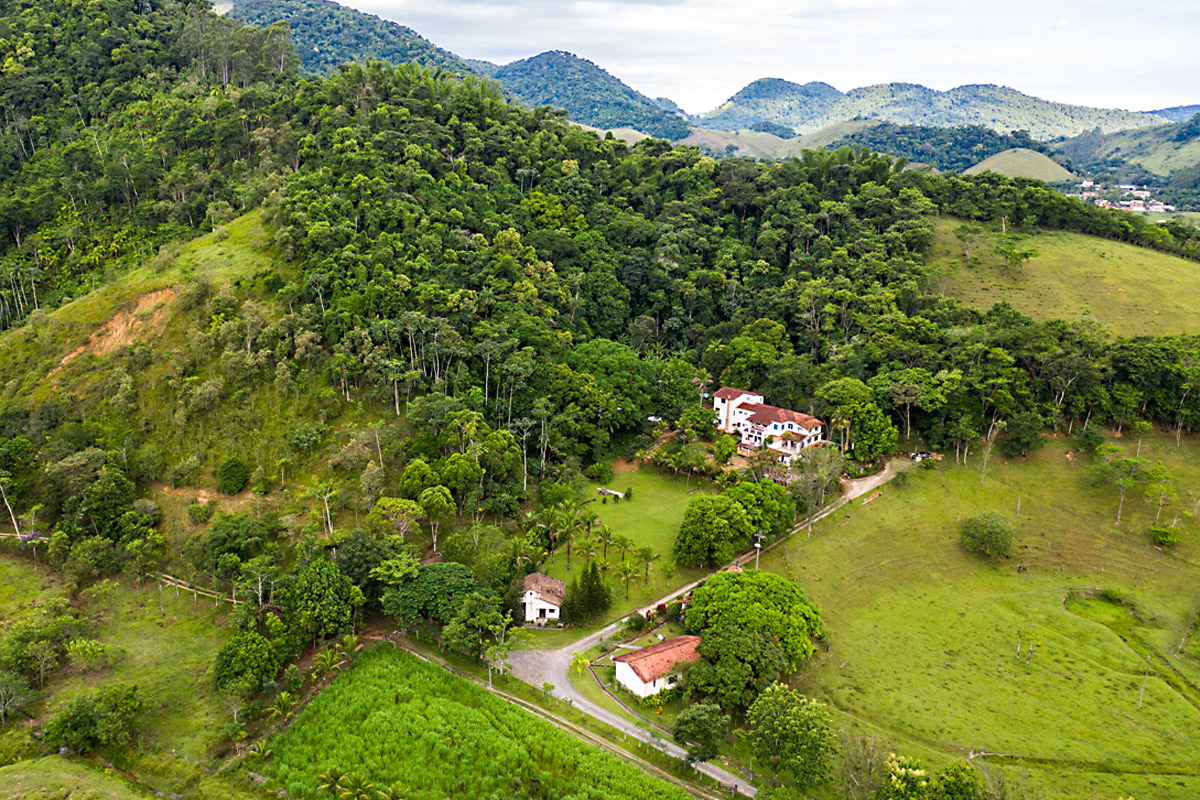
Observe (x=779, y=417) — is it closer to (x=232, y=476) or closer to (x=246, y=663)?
(x=232, y=476)

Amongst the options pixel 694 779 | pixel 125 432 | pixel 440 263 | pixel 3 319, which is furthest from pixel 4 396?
pixel 694 779

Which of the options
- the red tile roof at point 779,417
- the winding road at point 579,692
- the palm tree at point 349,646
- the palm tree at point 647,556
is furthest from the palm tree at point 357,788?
the red tile roof at point 779,417

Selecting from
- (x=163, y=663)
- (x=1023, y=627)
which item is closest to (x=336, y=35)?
(x=163, y=663)

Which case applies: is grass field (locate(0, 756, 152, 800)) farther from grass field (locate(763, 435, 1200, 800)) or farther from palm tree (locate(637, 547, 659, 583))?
grass field (locate(763, 435, 1200, 800))

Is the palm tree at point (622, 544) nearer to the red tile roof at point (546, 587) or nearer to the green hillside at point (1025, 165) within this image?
the red tile roof at point (546, 587)

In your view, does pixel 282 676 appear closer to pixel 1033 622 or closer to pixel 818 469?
pixel 818 469

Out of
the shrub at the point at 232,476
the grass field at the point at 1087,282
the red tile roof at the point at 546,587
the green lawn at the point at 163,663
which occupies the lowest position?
the green lawn at the point at 163,663
